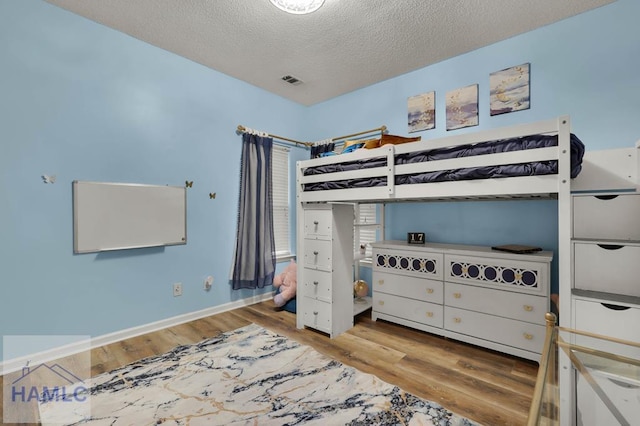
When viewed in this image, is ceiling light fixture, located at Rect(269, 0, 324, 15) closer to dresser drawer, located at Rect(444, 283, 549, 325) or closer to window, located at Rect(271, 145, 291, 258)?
window, located at Rect(271, 145, 291, 258)

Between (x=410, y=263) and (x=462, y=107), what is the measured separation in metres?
1.61

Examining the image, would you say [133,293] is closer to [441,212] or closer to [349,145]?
[349,145]

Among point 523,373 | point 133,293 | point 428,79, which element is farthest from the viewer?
point 428,79

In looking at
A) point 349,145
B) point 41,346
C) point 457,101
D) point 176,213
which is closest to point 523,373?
point 349,145

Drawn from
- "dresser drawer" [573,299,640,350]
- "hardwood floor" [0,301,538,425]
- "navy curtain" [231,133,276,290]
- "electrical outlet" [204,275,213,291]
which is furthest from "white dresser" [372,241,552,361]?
"electrical outlet" [204,275,213,291]

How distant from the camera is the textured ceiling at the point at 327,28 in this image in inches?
85.0

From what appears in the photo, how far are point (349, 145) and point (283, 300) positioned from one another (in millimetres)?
1835

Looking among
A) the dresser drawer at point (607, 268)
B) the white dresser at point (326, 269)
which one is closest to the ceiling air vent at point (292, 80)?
the white dresser at point (326, 269)

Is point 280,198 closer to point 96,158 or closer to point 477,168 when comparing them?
point 96,158

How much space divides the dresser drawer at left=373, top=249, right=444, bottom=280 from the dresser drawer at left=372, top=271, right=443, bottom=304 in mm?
48

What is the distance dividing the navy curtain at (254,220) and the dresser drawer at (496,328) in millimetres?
2033

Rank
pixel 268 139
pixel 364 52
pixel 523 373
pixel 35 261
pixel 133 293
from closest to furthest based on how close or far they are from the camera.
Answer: pixel 523 373, pixel 35 261, pixel 133 293, pixel 364 52, pixel 268 139

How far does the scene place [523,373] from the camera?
196cm

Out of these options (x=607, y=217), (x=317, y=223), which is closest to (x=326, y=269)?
(x=317, y=223)
